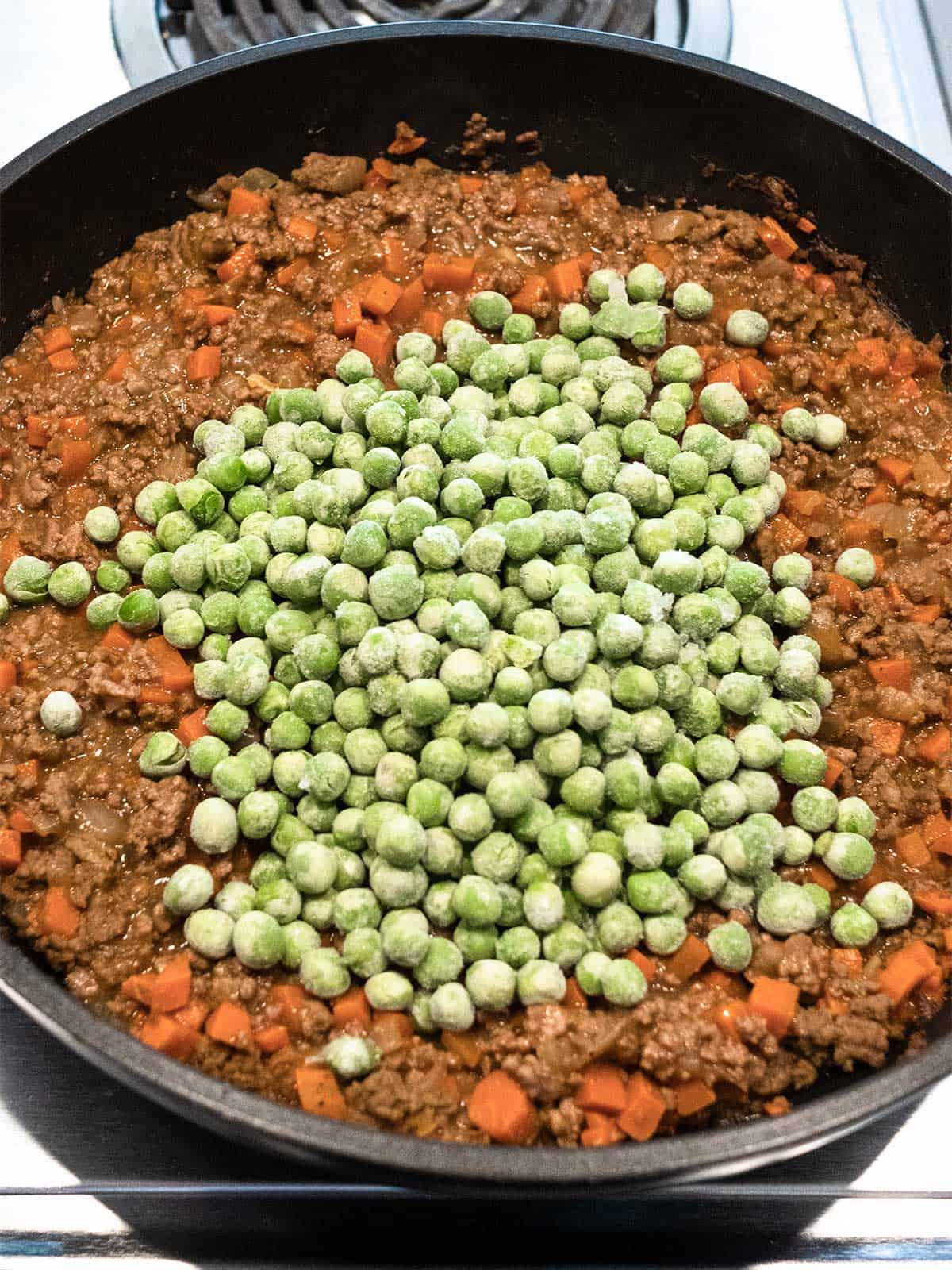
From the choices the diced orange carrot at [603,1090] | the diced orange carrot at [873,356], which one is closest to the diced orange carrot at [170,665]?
the diced orange carrot at [603,1090]

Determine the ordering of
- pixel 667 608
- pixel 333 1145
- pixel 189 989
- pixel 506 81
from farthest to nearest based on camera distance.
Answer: pixel 506 81
pixel 667 608
pixel 189 989
pixel 333 1145

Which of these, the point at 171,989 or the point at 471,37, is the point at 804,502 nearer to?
the point at 471,37

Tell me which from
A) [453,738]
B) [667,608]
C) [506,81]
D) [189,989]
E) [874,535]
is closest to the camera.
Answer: [189,989]

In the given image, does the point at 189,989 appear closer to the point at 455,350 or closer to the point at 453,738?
the point at 453,738

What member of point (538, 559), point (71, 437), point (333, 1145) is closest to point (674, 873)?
point (538, 559)

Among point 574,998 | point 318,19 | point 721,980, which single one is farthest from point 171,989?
point 318,19
